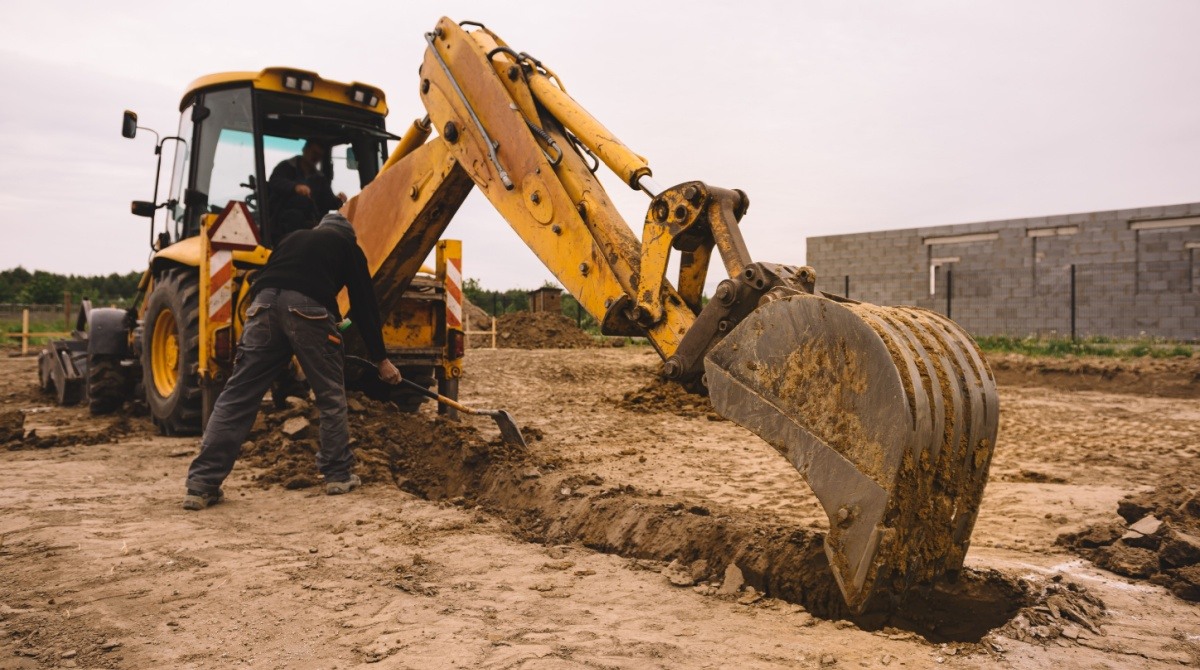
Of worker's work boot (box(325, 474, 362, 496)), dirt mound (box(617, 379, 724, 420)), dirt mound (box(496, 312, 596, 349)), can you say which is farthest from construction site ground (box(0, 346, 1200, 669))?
dirt mound (box(496, 312, 596, 349))

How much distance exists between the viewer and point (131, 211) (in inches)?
312

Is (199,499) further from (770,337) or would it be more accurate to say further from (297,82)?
(297,82)

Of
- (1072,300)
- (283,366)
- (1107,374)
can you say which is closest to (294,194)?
(283,366)

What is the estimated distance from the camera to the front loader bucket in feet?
8.85

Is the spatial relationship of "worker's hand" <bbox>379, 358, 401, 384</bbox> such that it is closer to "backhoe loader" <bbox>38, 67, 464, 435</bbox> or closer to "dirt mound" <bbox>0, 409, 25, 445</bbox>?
"backhoe loader" <bbox>38, 67, 464, 435</bbox>

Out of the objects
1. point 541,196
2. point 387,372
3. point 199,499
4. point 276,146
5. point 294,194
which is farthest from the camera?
point 276,146

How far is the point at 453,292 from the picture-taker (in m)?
7.11

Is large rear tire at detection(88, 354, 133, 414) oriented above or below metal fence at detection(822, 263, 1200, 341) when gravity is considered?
below

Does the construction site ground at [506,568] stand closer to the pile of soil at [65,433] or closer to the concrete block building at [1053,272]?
the pile of soil at [65,433]

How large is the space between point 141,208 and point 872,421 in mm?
7477

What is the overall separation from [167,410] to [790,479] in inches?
199

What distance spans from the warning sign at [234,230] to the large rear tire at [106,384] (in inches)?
129

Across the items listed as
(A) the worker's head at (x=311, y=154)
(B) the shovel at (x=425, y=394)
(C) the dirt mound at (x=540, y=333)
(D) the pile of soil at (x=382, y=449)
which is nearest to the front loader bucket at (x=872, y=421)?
(D) the pile of soil at (x=382, y=449)

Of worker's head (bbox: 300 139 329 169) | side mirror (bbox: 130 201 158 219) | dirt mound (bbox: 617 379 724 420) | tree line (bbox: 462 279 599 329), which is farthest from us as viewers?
tree line (bbox: 462 279 599 329)
